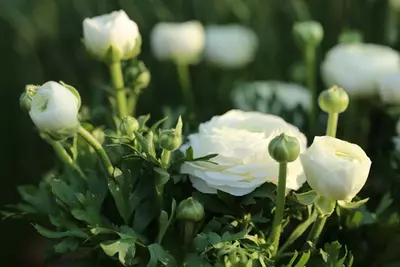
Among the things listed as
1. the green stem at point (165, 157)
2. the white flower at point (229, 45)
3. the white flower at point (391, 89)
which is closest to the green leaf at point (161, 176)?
the green stem at point (165, 157)

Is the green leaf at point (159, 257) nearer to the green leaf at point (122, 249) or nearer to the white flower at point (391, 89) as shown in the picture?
the green leaf at point (122, 249)

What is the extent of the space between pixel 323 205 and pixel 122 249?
105 millimetres

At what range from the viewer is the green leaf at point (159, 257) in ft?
1.24

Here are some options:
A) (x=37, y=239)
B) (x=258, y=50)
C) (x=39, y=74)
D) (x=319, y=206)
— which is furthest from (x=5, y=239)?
(x=319, y=206)

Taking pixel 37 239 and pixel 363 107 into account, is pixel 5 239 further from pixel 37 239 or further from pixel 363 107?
pixel 363 107

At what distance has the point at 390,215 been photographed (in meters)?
0.45

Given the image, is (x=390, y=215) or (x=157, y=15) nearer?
(x=390, y=215)

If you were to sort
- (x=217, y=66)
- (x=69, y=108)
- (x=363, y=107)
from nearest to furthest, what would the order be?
(x=69, y=108)
(x=363, y=107)
(x=217, y=66)

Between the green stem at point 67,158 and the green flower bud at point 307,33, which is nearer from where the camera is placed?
the green stem at point 67,158

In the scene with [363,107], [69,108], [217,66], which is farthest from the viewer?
[217,66]

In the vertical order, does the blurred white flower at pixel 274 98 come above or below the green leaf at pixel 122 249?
below

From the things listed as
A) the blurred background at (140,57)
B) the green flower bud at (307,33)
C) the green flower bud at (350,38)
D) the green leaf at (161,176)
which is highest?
the green flower bud at (307,33)

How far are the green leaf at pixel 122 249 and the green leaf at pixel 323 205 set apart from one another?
97mm

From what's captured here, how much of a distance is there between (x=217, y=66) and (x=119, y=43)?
0.26 meters
